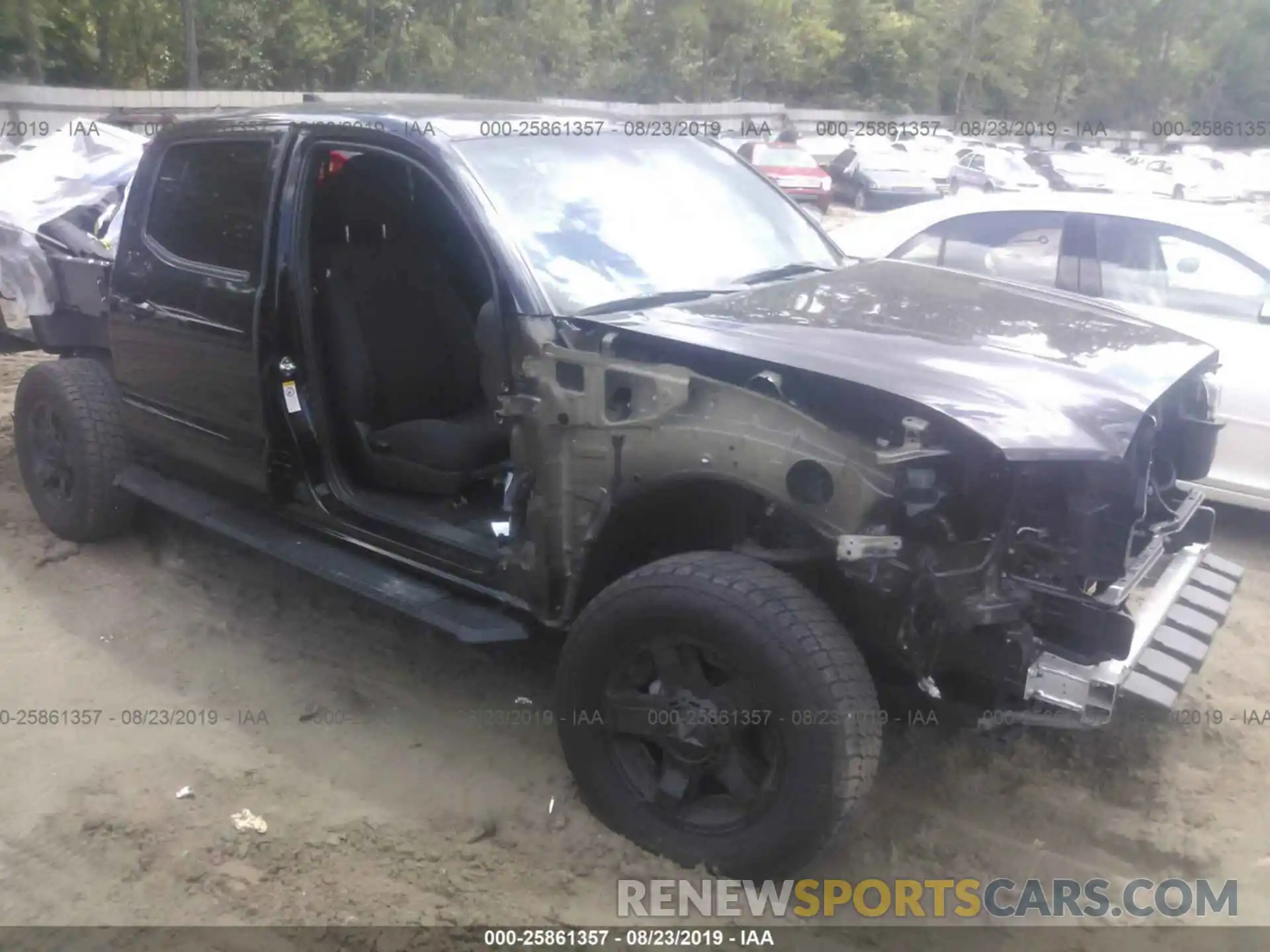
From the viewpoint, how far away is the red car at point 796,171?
814 inches

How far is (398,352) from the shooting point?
4.20 metres

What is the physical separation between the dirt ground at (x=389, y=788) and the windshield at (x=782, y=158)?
57.9 feet

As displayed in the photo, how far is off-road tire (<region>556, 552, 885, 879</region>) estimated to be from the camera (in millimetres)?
2678

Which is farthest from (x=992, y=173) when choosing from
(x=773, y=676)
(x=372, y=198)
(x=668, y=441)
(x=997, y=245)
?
(x=773, y=676)

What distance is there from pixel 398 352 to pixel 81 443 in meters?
1.60

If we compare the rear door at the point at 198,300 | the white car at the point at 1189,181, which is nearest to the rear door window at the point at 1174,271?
the rear door at the point at 198,300

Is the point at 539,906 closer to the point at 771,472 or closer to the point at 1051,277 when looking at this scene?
the point at 771,472

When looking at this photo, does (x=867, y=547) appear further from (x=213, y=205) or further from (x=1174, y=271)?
(x=1174, y=271)

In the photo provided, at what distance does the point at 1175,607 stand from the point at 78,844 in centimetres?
323

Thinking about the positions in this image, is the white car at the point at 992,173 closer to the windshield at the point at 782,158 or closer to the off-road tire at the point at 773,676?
the windshield at the point at 782,158

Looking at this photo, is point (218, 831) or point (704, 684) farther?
point (218, 831)

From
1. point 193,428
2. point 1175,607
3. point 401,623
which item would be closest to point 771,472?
point 1175,607

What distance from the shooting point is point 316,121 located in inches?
149

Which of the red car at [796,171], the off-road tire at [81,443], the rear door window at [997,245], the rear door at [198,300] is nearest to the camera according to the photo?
the rear door at [198,300]
